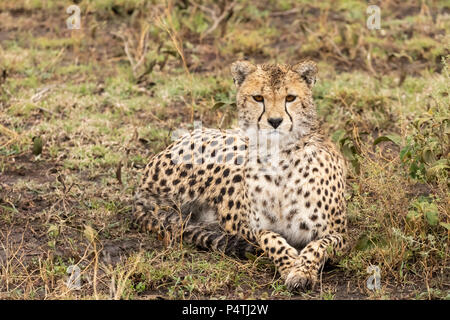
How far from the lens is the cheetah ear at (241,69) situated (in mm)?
3850

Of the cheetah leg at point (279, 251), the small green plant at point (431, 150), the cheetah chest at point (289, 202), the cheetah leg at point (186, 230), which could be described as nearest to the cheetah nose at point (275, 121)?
the cheetah chest at point (289, 202)

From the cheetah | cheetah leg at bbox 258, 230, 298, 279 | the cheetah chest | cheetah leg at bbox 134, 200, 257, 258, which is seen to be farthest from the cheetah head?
cheetah leg at bbox 134, 200, 257, 258

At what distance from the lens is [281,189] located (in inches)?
150

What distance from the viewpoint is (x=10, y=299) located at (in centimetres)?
344

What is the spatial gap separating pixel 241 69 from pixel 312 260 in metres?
0.99

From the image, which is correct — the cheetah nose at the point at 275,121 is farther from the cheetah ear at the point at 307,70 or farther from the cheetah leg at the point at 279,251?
the cheetah leg at the point at 279,251

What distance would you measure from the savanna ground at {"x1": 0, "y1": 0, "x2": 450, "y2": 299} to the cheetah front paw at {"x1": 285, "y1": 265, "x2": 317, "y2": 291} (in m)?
0.06

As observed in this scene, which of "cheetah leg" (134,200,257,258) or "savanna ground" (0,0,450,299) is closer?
"savanna ground" (0,0,450,299)

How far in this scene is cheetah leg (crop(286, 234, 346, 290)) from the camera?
3.51 m

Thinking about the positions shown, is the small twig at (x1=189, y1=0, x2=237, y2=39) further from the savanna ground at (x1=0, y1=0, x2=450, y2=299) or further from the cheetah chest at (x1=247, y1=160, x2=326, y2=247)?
the cheetah chest at (x1=247, y1=160, x2=326, y2=247)
